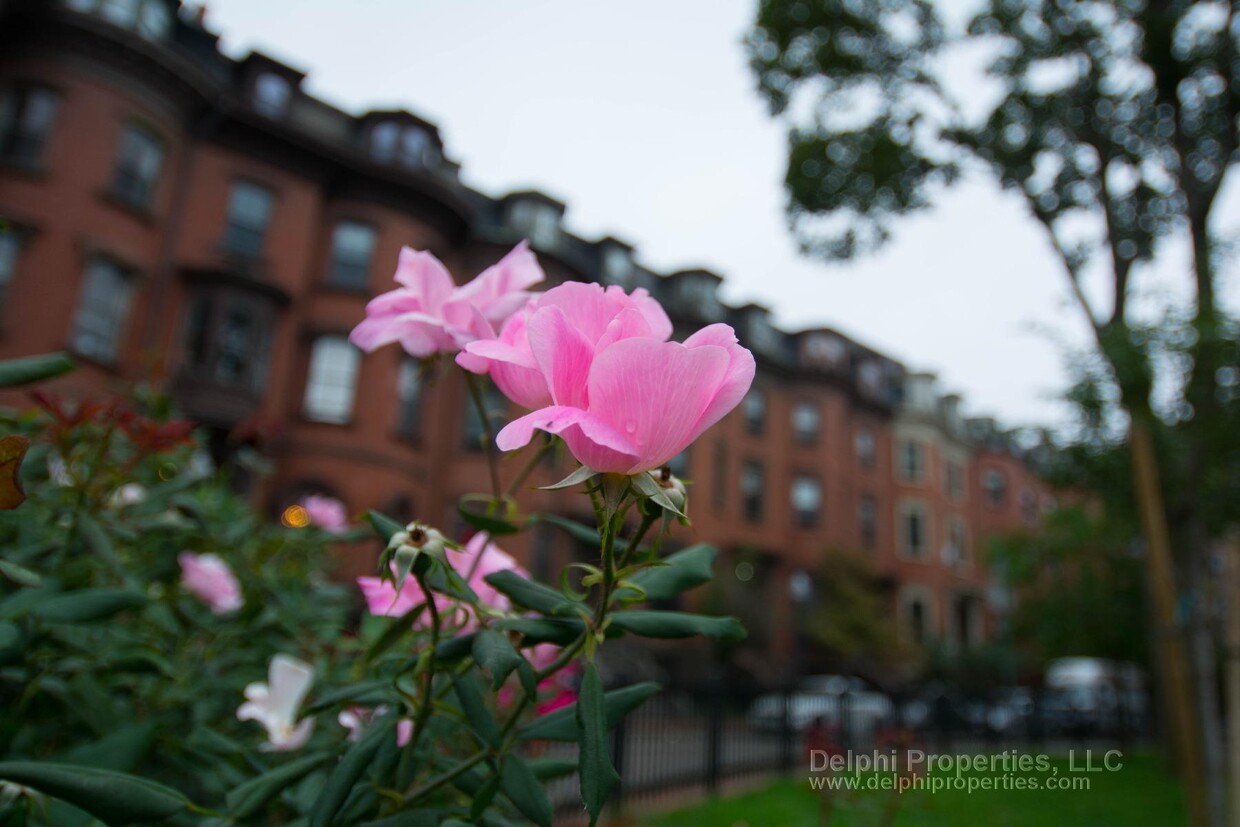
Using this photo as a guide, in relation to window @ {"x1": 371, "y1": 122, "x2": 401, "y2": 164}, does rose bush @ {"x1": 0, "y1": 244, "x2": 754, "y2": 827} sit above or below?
below

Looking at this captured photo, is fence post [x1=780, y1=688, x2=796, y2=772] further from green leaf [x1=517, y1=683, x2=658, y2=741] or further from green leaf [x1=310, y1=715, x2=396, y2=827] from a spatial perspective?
green leaf [x1=310, y1=715, x2=396, y2=827]

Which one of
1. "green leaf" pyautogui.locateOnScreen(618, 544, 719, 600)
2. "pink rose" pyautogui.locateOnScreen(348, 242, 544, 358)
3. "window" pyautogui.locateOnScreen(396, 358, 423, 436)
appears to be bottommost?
"green leaf" pyautogui.locateOnScreen(618, 544, 719, 600)

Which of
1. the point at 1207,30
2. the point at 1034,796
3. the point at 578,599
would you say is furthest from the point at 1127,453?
the point at 578,599

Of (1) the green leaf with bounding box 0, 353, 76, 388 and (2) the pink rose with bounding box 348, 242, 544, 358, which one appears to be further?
(1) the green leaf with bounding box 0, 353, 76, 388

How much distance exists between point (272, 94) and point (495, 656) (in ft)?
63.8

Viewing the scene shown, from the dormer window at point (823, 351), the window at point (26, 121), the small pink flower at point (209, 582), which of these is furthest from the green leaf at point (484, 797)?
the dormer window at point (823, 351)

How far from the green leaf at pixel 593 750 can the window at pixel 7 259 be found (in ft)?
53.5

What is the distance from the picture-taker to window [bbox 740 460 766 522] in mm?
26219

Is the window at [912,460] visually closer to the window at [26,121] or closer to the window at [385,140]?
the window at [385,140]

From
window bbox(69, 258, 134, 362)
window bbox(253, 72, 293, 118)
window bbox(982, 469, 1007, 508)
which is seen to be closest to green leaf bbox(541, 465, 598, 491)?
window bbox(69, 258, 134, 362)

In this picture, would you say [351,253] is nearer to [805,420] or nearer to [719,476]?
[719,476]

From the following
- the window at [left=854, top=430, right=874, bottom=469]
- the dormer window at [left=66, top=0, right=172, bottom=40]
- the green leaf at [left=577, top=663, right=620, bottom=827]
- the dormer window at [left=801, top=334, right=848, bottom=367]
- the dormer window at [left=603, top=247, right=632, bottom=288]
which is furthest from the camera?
the window at [left=854, top=430, right=874, bottom=469]

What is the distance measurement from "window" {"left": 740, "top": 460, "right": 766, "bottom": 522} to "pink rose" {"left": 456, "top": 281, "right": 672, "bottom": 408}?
25.6m

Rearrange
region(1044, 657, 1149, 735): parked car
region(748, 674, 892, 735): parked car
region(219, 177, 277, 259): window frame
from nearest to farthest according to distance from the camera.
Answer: region(748, 674, 892, 735): parked car < region(219, 177, 277, 259): window frame < region(1044, 657, 1149, 735): parked car
